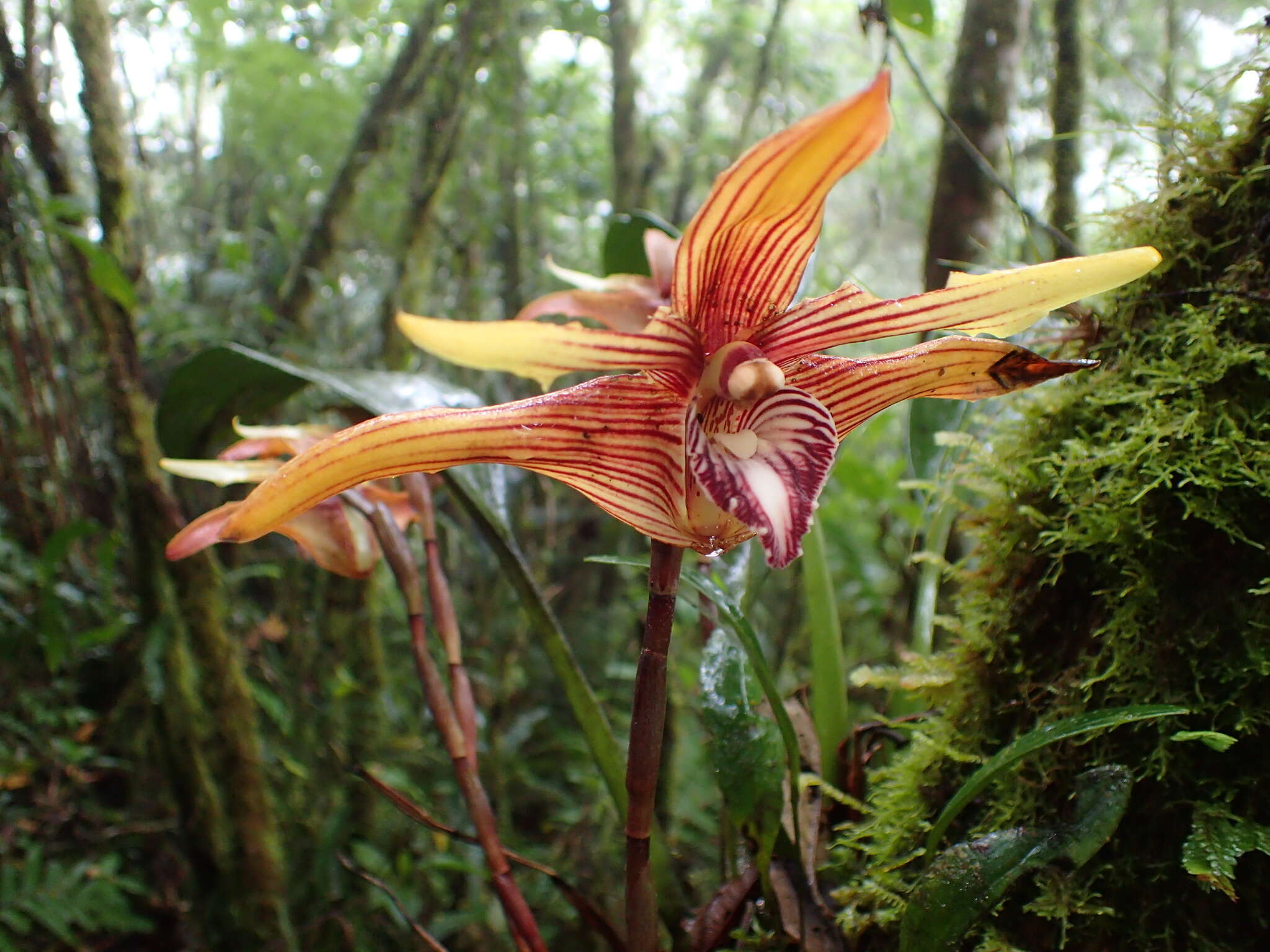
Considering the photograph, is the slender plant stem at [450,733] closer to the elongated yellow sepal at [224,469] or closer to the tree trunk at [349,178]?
the elongated yellow sepal at [224,469]

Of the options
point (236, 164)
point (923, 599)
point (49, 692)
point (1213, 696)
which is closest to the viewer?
point (1213, 696)

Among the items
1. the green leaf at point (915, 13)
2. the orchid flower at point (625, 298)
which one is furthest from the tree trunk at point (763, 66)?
the orchid flower at point (625, 298)

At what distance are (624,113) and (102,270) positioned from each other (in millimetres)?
2213

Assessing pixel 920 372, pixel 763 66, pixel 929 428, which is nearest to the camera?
pixel 920 372

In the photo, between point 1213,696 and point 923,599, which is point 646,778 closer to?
point 1213,696

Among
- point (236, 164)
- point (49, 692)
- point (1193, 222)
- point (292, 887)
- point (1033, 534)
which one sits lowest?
point (292, 887)

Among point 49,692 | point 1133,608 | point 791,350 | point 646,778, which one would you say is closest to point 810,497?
point 791,350

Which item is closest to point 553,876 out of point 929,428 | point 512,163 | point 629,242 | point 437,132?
point 929,428

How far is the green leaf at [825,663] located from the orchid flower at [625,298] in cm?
37

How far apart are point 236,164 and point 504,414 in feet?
12.9

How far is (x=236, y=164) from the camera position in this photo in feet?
11.9

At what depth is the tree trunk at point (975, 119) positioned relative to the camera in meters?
1.83

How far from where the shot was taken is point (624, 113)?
2963mm

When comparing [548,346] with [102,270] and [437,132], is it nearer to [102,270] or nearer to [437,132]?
[102,270]
